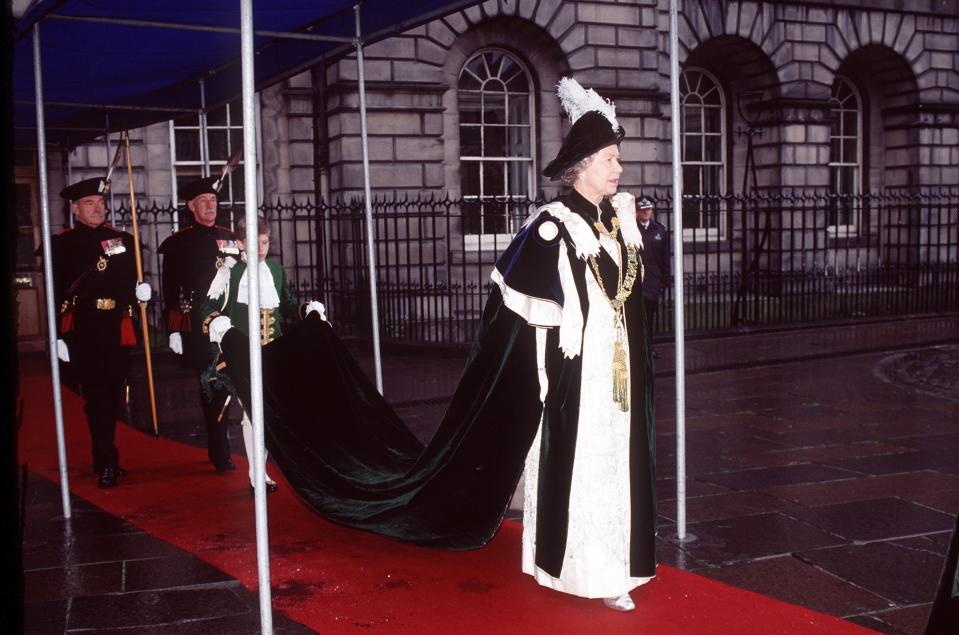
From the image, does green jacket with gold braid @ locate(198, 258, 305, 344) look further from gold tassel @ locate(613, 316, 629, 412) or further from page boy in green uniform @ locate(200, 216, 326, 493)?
gold tassel @ locate(613, 316, 629, 412)

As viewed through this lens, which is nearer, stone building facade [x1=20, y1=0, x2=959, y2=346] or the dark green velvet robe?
the dark green velvet robe

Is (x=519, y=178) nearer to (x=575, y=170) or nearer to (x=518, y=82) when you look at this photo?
(x=518, y=82)

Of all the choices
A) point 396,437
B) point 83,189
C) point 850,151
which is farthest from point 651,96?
point 396,437

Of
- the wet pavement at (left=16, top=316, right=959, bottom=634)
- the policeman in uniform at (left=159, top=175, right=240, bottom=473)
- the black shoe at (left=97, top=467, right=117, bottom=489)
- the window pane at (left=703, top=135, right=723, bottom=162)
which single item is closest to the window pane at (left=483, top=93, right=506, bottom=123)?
the window pane at (left=703, top=135, right=723, bottom=162)

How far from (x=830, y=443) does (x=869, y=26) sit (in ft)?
48.1

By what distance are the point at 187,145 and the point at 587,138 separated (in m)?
12.1

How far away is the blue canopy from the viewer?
18.6ft

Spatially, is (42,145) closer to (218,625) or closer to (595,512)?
(218,625)

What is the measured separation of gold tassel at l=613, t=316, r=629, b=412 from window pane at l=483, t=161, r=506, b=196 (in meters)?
12.8

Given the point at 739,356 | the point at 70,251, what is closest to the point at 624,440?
the point at 70,251

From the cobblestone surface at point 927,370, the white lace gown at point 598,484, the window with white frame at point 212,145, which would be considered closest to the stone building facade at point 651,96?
the window with white frame at point 212,145

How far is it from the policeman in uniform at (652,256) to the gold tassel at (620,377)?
6.61m

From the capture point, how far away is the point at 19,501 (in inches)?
46.4

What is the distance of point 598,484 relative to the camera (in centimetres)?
386
